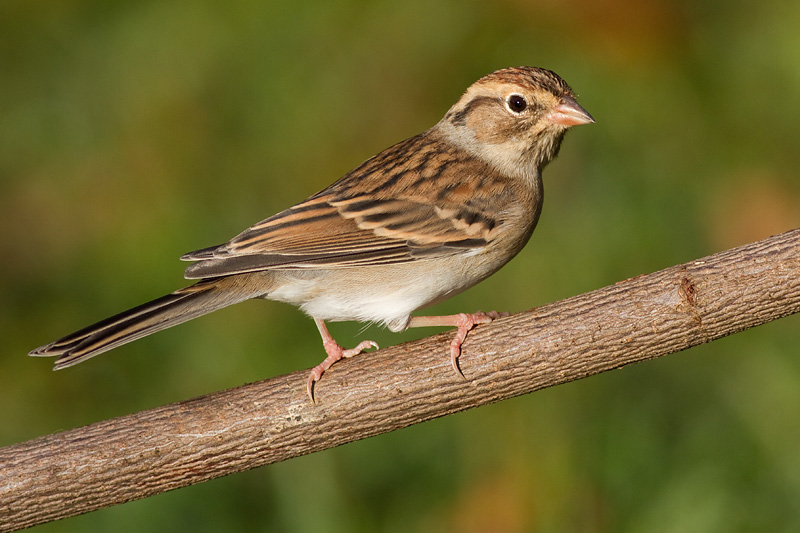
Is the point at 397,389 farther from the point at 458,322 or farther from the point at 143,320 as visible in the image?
the point at 143,320

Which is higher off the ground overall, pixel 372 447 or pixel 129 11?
pixel 129 11

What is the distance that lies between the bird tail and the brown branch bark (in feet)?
0.86

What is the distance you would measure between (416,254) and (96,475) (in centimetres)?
143

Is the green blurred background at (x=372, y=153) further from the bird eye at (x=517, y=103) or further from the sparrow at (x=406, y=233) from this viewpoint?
the bird eye at (x=517, y=103)

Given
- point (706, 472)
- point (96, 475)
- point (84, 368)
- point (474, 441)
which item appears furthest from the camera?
point (84, 368)

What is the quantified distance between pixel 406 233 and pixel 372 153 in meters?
2.25

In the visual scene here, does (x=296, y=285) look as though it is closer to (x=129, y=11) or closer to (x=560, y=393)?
(x=560, y=393)

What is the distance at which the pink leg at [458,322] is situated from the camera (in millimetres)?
3619

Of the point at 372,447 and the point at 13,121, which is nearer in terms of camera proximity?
the point at 372,447

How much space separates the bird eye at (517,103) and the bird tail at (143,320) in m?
1.32

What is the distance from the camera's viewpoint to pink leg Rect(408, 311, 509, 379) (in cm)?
362

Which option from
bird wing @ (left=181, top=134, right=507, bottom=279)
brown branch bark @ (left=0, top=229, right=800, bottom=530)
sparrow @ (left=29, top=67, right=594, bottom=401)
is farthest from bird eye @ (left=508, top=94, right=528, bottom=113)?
brown branch bark @ (left=0, top=229, right=800, bottom=530)

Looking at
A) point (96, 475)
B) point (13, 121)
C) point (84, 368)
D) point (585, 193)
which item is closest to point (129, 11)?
point (13, 121)

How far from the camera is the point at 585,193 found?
602 centimetres
